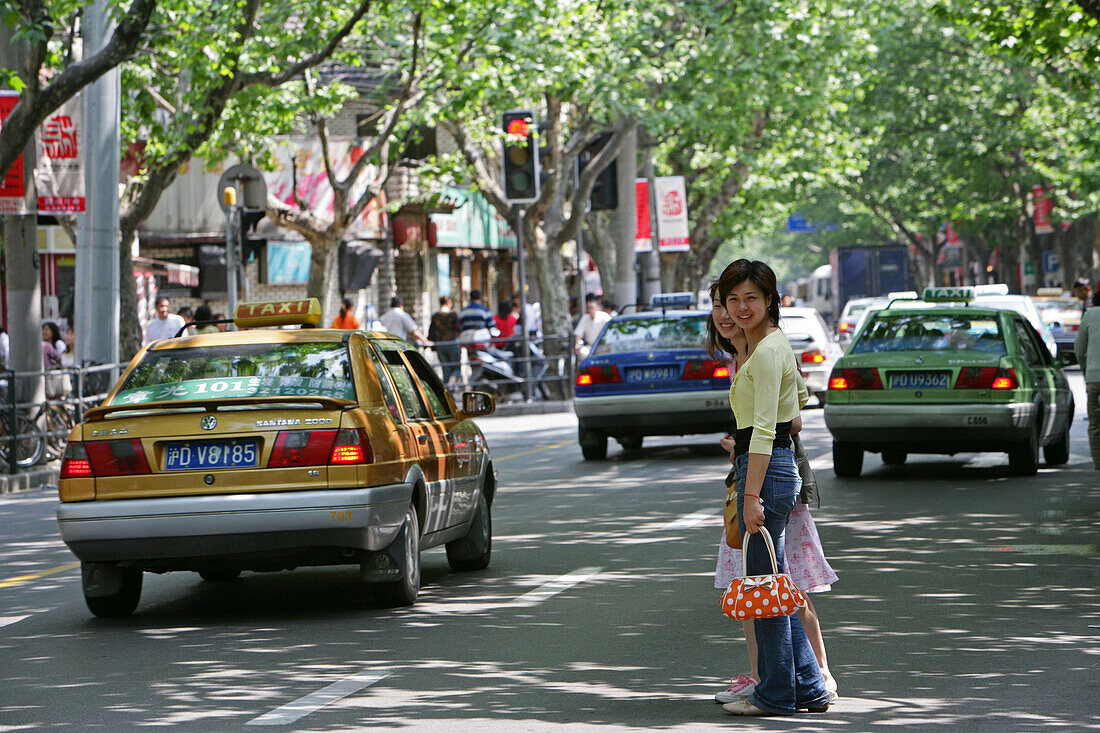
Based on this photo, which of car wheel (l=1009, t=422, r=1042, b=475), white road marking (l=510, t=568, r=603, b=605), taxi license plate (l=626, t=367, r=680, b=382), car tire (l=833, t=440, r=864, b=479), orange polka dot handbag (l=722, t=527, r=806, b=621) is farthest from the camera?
taxi license plate (l=626, t=367, r=680, b=382)

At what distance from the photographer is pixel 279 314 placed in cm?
1002

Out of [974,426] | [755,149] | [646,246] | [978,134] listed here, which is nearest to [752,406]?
[974,426]

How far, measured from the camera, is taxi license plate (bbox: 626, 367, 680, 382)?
57.3ft

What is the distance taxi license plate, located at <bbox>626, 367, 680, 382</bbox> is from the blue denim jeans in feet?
37.0

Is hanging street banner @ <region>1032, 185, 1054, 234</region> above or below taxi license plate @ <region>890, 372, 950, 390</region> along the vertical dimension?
above

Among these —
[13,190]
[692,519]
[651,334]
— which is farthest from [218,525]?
[13,190]

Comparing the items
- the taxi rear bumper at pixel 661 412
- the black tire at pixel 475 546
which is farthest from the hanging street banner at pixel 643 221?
the black tire at pixel 475 546

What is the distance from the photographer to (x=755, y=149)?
43.8 meters

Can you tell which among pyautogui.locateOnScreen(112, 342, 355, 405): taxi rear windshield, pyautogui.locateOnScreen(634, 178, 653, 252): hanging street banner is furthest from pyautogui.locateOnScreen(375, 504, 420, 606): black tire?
pyautogui.locateOnScreen(634, 178, 653, 252): hanging street banner

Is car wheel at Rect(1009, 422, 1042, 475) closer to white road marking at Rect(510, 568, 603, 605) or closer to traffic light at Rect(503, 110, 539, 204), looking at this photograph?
white road marking at Rect(510, 568, 603, 605)

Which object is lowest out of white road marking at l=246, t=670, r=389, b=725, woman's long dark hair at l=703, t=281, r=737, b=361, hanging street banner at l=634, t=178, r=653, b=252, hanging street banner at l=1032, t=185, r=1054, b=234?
white road marking at l=246, t=670, r=389, b=725

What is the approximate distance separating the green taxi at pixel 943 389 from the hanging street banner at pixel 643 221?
19.4 metres

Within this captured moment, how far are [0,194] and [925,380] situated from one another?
32.0 ft

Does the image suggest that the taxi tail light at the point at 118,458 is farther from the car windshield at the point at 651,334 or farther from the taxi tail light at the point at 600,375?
the car windshield at the point at 651,334
